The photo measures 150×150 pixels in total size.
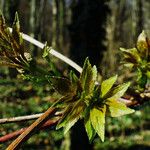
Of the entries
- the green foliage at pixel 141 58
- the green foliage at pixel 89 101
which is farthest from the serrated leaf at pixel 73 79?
the green foliage at pixel 141 58

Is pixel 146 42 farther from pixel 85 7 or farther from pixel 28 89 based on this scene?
pixel 28 89

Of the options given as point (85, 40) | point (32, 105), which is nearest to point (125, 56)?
point (85, 40)

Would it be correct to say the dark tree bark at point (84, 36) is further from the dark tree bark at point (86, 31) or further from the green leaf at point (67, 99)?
the green leaf at point (67, 99)

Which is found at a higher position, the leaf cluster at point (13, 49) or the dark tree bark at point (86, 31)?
the dark tree bark at point (86, 31)

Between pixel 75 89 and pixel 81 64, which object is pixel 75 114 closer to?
pixel 75 89

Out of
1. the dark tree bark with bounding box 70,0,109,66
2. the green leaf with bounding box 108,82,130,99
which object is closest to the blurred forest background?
the dark tree bark with bounding box 70,0,109,66

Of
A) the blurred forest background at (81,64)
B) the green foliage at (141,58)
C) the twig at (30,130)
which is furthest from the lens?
the blurred forest background at (81,64)
